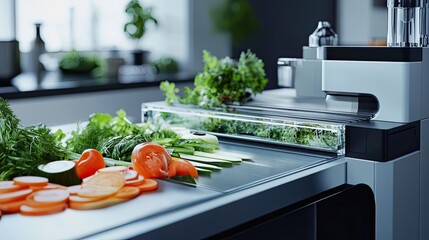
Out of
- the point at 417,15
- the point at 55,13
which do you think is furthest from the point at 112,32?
the point at 417,15

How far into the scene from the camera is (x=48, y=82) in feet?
10.9

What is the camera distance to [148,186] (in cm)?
128

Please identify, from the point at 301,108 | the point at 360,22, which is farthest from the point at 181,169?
the point at 360,22

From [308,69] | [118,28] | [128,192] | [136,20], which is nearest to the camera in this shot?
[128,192]

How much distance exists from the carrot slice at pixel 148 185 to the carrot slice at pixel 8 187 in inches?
9.1

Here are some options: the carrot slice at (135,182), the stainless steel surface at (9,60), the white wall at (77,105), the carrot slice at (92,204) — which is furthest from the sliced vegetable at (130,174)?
the stainless steel surface at (9,60)

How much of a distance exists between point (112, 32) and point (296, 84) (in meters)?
2.27

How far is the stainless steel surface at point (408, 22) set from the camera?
1.81 meters

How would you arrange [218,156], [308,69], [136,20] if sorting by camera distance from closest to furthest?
1. [218,156]
2. [308,69]
3. [136,20]

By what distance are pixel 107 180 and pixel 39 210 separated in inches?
6.5

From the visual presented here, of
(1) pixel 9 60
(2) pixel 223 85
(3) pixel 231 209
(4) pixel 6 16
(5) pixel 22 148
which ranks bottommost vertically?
(3) pixel 231 209

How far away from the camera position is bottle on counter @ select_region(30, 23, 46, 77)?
3357 mm

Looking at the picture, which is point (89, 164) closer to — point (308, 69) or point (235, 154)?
point (235, 154)

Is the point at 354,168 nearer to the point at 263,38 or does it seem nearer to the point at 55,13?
the point at 55,13
